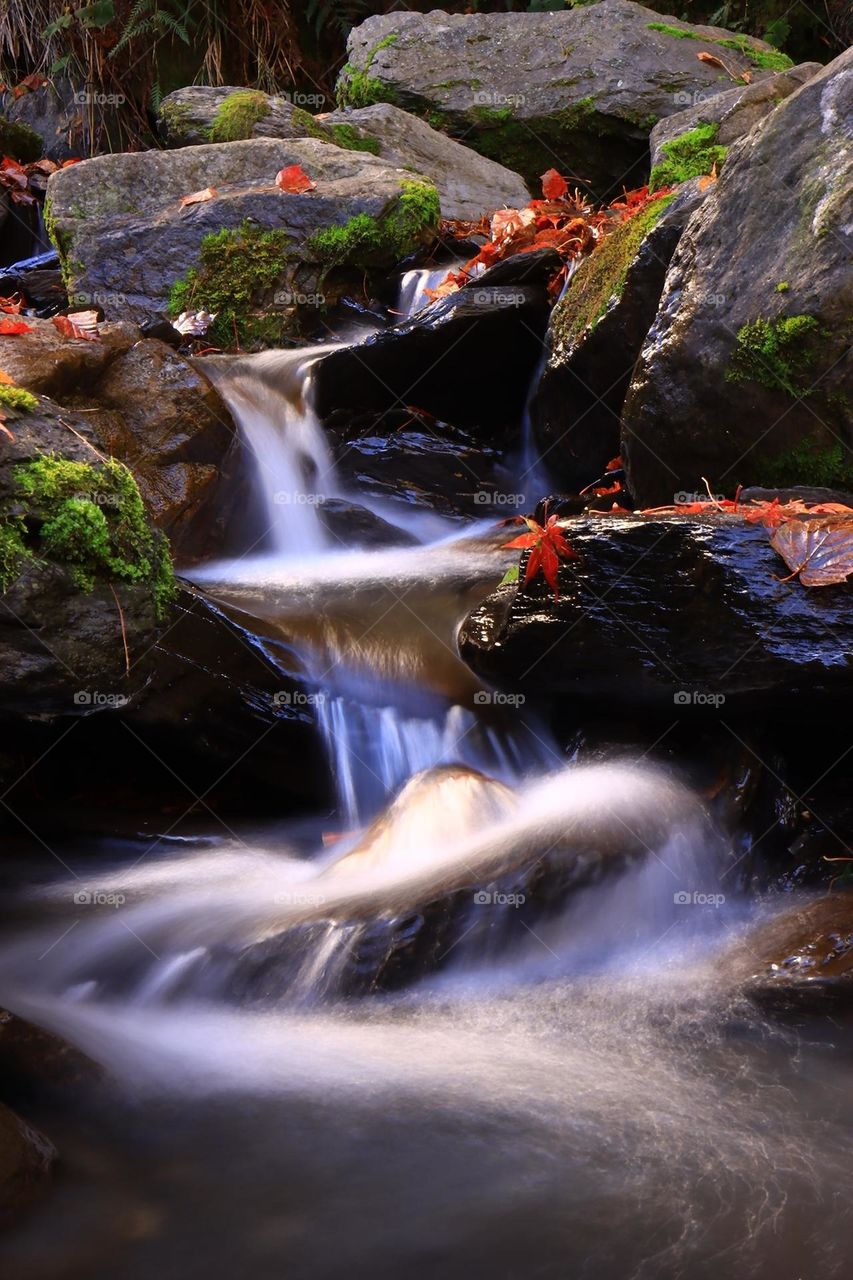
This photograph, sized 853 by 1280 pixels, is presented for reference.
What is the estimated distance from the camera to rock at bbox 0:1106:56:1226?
Result: 2.10 m

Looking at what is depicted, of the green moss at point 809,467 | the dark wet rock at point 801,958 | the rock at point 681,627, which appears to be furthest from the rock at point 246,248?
the dark wet rock at point 801,958

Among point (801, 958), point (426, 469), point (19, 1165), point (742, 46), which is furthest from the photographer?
point (742, 46)

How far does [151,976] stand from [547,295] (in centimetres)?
465

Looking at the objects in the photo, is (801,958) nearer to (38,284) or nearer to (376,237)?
(376,237)

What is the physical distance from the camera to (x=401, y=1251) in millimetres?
2021

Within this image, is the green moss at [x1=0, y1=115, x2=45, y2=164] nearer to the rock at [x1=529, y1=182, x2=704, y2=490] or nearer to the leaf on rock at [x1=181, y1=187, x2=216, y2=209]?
the leaf on rock at [x1=181, y1=187, x2=216, y2=209]

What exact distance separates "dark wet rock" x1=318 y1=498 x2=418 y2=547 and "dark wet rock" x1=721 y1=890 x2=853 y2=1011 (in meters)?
3.14

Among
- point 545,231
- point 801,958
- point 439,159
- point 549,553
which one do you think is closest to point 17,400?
point 549,553

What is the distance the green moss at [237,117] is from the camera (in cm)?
946

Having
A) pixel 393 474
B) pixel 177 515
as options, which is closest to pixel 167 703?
pixel 177 515

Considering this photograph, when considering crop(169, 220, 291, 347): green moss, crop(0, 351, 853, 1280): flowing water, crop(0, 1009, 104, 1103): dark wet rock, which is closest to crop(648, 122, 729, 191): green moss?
crop(169, 220, 291, 347): green moss

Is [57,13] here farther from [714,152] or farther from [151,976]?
[151,976]

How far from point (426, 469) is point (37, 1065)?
4.28 metres

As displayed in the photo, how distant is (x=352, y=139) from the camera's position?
966 cm
